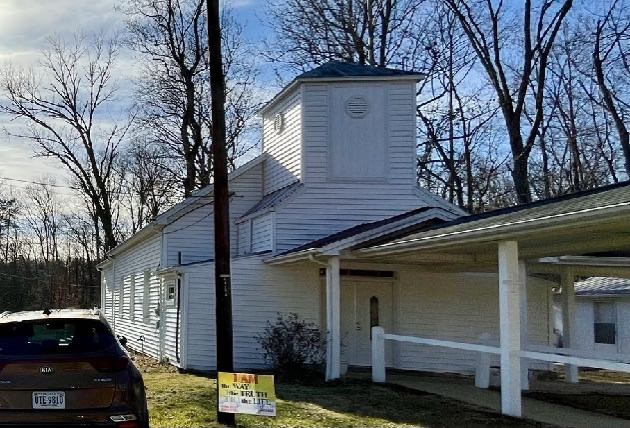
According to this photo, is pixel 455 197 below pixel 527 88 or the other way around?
below

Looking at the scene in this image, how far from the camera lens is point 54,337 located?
8328 millimetres

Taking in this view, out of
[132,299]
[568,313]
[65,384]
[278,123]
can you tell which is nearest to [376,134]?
[278,123]

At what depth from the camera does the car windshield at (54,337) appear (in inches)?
318

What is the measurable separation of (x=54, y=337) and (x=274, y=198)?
1342 centimetres

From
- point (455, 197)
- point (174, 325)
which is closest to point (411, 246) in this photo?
point (174, 325)

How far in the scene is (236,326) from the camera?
19344 millimetres

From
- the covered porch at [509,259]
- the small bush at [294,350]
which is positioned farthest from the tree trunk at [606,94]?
the small bush at [294,350]

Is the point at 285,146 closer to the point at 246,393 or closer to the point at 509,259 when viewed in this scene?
the point at 509,259

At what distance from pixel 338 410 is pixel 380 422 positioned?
1338 mm

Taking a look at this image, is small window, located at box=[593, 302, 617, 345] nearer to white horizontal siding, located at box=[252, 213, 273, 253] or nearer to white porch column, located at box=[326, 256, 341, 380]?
white horizontal siding, located at box=[252, 213, 273, 253]

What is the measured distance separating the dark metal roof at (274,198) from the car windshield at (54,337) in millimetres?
11932

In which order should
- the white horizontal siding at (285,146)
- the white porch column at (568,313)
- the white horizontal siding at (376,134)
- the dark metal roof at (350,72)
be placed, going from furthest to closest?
the white horizontal siding at (285,146), the dark metal roof at (350,72), the white horizontal siding at (376,134), the white porch column at (568,313)

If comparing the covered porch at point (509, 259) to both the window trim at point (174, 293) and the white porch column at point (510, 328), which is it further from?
the window trim at point (174, 293)

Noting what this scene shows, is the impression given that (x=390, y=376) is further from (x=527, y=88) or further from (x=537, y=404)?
(x=527, y=88)
